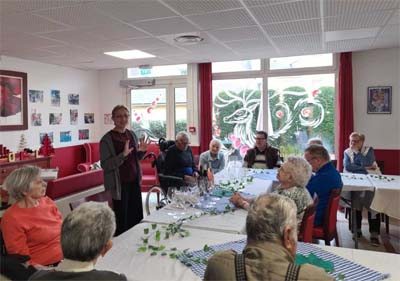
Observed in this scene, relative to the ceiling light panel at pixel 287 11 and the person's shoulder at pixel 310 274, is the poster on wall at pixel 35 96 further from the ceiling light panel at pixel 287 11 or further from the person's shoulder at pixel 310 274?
the person's shoulder at pixel 310 274

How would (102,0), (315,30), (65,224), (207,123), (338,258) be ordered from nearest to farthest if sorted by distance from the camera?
(65,224), (338,258), (102,0), (315,30), (207,123)

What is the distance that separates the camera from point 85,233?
127cm

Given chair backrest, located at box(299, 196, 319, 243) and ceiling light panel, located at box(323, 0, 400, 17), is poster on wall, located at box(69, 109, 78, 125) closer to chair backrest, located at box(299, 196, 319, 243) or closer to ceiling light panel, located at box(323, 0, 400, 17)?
ceiling light panel, located at box(323, 0, 400, 17)

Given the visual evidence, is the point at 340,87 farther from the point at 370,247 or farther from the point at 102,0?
the point at 102,0

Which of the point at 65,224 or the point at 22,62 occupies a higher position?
the point at 22,62

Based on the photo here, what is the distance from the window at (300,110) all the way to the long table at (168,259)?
15.2 feet

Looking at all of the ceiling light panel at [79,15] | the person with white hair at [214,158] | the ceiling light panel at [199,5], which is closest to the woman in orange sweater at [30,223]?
the ceiling light panel at [79,15]

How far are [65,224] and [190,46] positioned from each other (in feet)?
13.6

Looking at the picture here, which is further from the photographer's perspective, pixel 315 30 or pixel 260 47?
pixel 260 47

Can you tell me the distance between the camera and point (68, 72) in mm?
6961

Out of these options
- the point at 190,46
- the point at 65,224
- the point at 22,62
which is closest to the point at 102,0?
the point at 190,46

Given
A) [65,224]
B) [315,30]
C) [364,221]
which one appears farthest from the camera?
[364,221]

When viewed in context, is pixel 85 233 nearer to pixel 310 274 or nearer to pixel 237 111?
pixel 310 274

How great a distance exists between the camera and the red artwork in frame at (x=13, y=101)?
5.52 m
